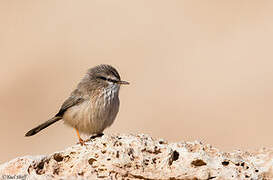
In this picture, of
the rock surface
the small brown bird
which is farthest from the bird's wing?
the rock surface

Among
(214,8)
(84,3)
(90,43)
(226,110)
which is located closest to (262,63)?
(226,110)

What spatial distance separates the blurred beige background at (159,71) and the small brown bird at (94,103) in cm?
840

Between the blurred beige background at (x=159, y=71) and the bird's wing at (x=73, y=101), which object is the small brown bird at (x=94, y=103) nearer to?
the bird's wing at (x=73, y=101)

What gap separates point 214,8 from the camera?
97.6 feet

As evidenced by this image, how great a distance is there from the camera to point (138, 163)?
20.7 ft

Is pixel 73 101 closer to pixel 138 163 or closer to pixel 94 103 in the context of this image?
pixel 94 103

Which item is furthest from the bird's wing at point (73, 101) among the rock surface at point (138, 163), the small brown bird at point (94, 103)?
the rock surface at point (138, 163)

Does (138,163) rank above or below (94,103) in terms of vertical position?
below

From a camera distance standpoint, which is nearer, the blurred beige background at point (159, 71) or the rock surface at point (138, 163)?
the rock surface at point (138, 163)

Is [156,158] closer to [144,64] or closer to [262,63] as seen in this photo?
[262,63]

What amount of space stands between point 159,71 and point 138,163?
18765 millimetres

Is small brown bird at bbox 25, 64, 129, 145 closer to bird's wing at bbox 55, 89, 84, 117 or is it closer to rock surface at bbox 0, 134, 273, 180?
bird's wing at bbox 55, 89, 84, 117

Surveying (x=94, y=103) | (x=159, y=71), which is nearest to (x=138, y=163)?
(x=94, y=103)

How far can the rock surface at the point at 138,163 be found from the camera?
6199 millimetres
